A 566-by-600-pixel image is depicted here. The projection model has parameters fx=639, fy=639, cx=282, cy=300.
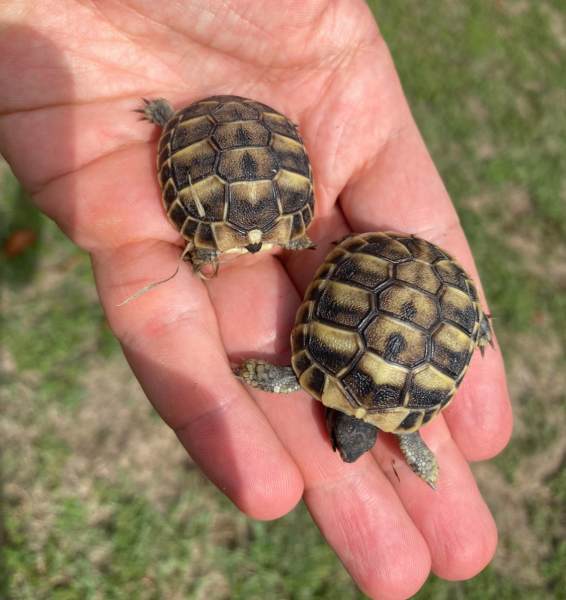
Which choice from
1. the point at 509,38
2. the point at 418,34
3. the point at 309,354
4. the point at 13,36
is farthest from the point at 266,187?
the point at 509,38

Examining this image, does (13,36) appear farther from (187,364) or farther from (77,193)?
(187,364)

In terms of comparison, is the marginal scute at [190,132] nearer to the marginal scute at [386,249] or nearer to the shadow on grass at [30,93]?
A: the shadow on grass at [30,93]

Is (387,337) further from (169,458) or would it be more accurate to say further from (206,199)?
(169,458)

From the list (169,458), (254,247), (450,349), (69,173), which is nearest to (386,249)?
(450,349)

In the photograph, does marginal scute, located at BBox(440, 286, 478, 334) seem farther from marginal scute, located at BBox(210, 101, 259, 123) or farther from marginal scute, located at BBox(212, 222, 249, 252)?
marginal scute, located at BBox(210, 101, 259, 123)

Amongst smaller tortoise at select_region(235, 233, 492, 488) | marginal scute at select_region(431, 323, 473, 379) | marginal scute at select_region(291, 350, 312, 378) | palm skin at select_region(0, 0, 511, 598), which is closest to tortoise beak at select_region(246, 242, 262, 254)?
palm skin at select_region(0, 0, 511, 598)

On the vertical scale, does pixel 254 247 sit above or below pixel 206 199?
below
